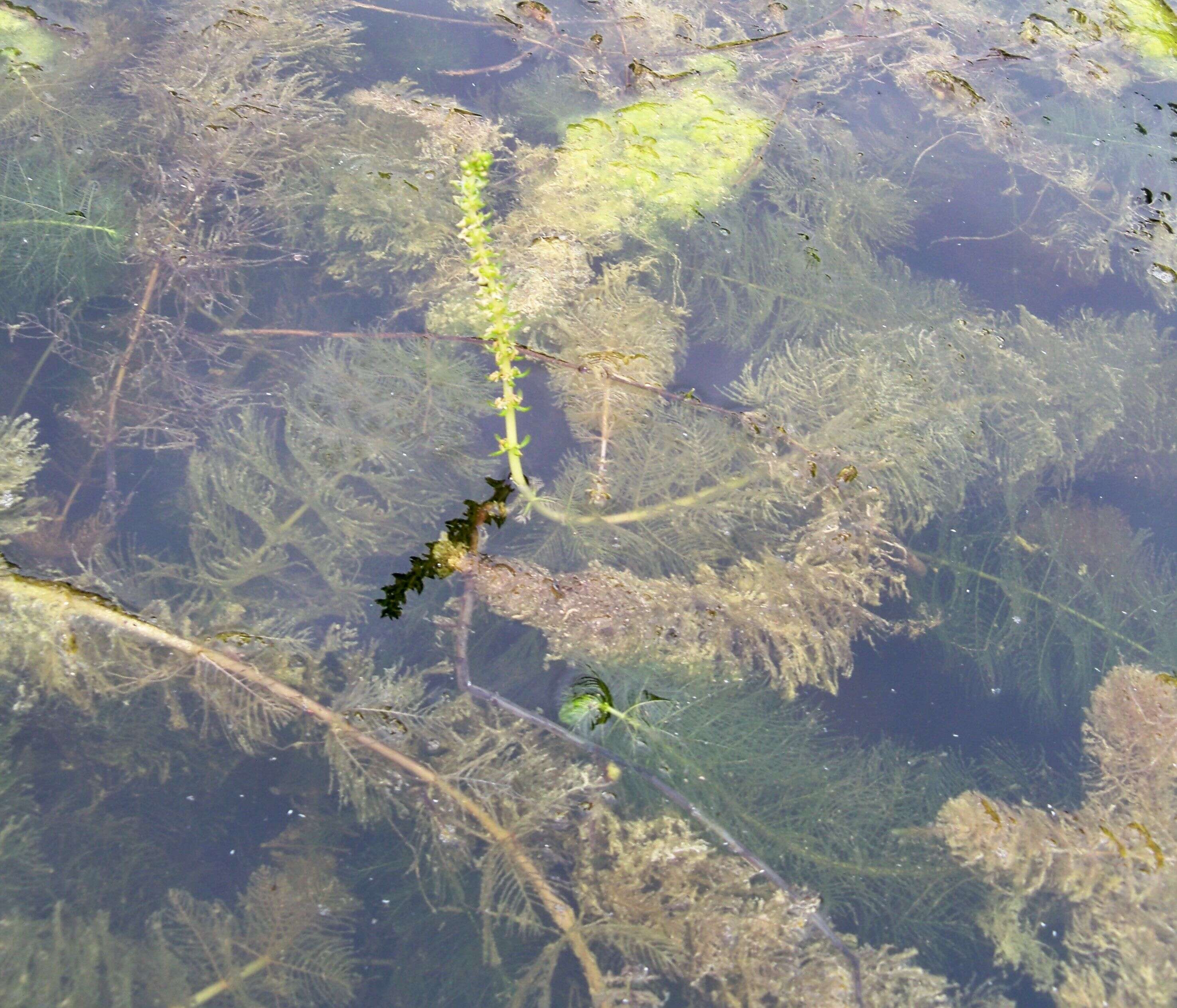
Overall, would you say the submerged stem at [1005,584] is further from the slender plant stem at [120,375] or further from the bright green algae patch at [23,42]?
the bright green algae patch at [23,42]

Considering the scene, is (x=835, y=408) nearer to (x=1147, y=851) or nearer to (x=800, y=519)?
(x=800, y=519)

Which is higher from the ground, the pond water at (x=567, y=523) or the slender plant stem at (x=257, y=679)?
the pond water at (x=567, y=523)

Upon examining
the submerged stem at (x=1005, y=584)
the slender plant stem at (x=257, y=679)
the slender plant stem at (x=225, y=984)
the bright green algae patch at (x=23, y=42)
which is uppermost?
the bright green algae patch at (x=23, y=42)

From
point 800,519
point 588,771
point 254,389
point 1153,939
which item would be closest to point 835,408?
point 800,519

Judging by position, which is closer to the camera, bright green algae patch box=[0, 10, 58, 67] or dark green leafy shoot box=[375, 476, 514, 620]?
dark green leafy shoot box=[375, 476, 514, 620]

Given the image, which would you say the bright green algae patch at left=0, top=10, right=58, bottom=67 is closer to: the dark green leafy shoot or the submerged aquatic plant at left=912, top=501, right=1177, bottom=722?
the dark green leafy shoot

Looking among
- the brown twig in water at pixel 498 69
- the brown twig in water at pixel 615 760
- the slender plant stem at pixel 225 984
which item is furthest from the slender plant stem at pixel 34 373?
the brown twig in water at pixel 498 69

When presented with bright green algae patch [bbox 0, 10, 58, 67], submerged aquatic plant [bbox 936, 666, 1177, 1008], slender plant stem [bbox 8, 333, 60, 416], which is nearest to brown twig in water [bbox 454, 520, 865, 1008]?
submerged aquatic plant [bbox 936, 666, 1177, 1008]
